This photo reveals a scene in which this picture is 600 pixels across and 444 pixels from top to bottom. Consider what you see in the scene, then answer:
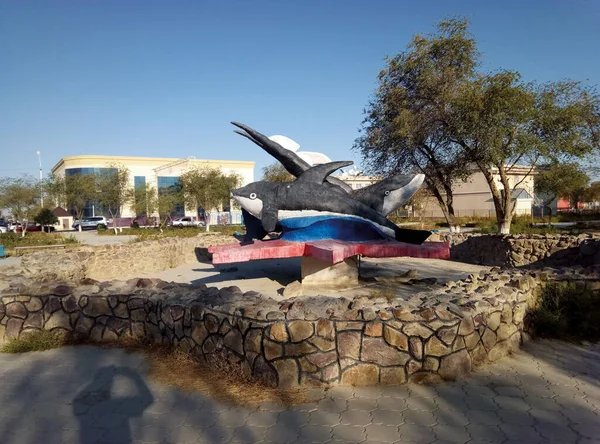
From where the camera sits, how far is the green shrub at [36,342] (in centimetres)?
591

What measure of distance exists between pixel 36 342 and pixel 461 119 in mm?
15471

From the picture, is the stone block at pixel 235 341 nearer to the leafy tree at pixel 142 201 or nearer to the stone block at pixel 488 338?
the stone block at pixel 488 338

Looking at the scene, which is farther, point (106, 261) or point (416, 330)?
point (106, 261)

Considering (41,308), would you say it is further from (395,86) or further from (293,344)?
(395,86)

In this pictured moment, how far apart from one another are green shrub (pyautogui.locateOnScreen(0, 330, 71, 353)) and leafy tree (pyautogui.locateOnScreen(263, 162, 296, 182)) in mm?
35442

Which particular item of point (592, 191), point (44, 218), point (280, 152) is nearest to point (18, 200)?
point (44, 218)

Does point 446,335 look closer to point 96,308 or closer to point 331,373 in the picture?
point 331,373

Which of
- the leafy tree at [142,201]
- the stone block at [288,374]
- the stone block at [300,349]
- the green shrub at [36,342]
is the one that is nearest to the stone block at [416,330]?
the stone block at [300,349]

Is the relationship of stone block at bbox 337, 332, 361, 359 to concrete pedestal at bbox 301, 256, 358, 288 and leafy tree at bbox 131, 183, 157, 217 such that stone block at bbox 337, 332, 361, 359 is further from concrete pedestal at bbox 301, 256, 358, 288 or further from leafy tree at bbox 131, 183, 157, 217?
leafy tree at bbox 131, 183, 157, 217

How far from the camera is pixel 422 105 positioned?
17.6 meters

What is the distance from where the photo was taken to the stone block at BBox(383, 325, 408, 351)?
14.7 ft

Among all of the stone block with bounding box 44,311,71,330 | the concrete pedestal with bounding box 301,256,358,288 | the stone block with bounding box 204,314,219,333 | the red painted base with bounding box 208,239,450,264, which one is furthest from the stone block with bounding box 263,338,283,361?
the concrete pedestal with bounding box 301,256,358,288

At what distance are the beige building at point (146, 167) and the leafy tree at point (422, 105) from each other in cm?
3646

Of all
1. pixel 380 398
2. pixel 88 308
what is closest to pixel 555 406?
pixel 380 398
